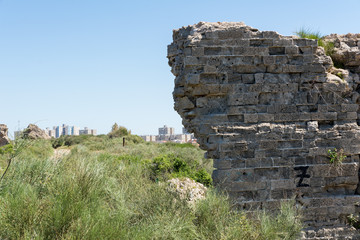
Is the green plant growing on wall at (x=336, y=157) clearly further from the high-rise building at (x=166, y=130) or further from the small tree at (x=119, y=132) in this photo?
the high-rise building at (x=166, y=130)

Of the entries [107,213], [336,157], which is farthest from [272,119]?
[107,213]

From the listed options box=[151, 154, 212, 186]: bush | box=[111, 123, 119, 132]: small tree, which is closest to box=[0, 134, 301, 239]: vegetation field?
box=[151, 154, 212, 186]: bush

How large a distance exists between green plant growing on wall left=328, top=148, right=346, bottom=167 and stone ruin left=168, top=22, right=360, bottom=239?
0.03 m

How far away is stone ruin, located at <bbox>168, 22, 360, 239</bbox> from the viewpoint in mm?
5609

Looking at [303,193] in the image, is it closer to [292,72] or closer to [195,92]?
[292,72]

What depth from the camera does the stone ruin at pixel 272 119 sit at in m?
5.61

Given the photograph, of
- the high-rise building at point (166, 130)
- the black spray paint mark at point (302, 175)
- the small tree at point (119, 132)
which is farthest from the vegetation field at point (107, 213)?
the high-rise building at point (166, 130)

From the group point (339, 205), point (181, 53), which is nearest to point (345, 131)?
point (339, 205)

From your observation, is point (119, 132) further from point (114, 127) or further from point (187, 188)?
point (187, 188)

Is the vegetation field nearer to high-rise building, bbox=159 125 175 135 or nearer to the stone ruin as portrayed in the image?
the stone ruin

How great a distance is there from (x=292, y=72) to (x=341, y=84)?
3.02ft

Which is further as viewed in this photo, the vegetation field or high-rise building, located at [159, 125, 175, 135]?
high-rise building, located at [159, 125, 175, 135]

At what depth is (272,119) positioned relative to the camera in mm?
5719

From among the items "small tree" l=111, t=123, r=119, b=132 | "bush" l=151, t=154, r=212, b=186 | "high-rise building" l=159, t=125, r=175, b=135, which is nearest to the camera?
"bush" l=151, t=154, r=212, b=186
